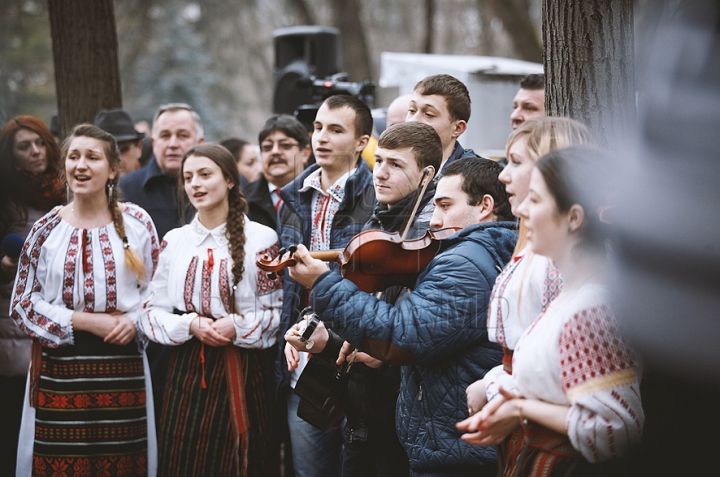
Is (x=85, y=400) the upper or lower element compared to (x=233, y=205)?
lower

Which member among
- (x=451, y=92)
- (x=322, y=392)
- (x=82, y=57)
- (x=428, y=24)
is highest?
(x=428, y=24)

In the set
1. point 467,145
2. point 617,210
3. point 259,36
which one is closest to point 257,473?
point 617,210

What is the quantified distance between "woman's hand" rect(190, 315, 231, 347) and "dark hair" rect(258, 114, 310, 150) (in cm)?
158

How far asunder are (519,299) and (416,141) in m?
1.13

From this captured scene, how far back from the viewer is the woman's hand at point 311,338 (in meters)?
3.04

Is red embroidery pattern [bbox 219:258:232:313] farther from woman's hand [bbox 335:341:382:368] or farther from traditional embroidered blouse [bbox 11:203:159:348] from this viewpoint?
woman's hand [bbox 335:341:382:368]

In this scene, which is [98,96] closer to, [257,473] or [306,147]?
[306,147]

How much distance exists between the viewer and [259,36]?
2467 cm

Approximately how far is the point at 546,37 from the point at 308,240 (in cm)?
151

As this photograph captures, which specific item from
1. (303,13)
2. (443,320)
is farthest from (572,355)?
(303,13)

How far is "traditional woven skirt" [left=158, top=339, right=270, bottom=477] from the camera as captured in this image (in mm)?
3754

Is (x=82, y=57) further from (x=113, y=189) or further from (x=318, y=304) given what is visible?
(x=318, y=304)

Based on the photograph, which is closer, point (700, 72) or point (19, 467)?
point (700, 72)

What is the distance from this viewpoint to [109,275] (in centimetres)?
389
